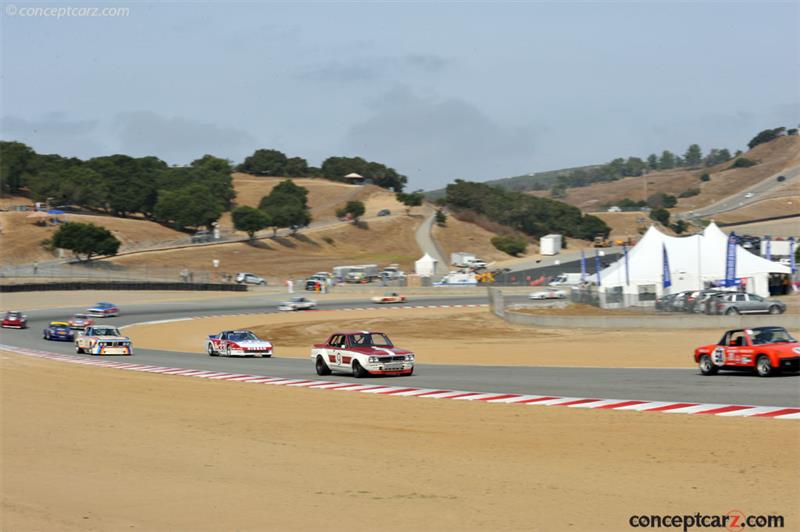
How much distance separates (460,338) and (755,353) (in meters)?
23.3

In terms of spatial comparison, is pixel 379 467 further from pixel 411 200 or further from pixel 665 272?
pixel 411 200

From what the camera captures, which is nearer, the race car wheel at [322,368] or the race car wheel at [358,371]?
the race car wheel at [358,371]

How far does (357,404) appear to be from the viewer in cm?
1948

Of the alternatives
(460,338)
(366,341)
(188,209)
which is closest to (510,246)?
(188,209)

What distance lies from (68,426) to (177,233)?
5009 inches

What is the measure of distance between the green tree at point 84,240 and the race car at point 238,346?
72156 millimetres

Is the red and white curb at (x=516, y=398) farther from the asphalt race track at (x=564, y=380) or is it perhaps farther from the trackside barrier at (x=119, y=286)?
the trackside barrier at (x=119, y=286)

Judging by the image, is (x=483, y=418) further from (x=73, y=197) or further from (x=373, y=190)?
(x=373, y=190)

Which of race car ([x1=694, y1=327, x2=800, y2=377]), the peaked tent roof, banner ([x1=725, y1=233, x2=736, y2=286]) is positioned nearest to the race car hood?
race car ([x1=694, y1=327, x2=800, y2=377])

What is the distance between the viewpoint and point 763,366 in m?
22.1

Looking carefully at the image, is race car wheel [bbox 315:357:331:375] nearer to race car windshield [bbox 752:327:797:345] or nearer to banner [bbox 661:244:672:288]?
race car windshield [bbox 752:327:797:345]

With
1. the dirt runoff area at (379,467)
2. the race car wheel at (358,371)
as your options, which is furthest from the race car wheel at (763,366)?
the race car wheel at (358,371)

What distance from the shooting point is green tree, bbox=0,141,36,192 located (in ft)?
506

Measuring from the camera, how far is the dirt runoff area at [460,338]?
1272 inches
